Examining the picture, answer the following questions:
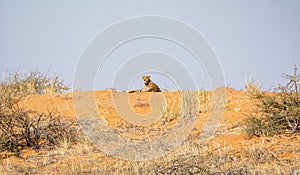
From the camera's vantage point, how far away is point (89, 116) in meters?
11.6

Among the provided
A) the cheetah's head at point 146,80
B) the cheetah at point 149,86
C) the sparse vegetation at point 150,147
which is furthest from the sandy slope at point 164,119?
the cheetah's head at point 146,80

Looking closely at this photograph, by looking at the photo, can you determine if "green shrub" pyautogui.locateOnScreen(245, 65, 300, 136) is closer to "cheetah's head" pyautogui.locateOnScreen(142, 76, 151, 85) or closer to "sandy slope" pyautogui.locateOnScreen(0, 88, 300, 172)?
"sandy slope" pyautogui.locateOnScreen(0, 88, 300, 172)

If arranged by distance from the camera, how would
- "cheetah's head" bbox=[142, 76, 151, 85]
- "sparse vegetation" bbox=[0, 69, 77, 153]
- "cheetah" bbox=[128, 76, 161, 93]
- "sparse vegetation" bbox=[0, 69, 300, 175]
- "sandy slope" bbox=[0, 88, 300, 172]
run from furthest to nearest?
1. "cheetah's head" bbox=[142, 76, 151, 85]
2. "cheetah" bbox=[128, 76, 161, 93]
3. "sparse vegetation" bbox=[0, 69, 77, 153]
4. "sandy slope" bbox=[0, 88, 300, 172]
5. "sparse vegetation" bbox=[0, 69, 300, 175]

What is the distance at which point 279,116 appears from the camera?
29.3 ft

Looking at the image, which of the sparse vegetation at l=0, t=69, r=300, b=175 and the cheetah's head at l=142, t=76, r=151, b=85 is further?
the cheetah's head at l=142, t=76, r=151, b=85

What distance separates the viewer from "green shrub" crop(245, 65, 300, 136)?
28.2 feet

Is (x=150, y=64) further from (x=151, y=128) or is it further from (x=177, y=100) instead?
(x=177, y=100)

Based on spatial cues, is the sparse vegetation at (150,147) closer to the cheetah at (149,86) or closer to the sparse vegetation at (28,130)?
the sparse vegetation at (28,130)

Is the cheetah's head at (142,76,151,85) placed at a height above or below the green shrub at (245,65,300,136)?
above


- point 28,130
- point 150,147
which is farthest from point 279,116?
point 28,130

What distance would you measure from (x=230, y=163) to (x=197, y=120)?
15.0 feet

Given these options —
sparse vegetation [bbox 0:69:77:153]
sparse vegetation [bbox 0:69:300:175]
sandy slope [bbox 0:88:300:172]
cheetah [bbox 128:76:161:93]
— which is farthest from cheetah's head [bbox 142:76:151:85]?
sparse vegetation [bbox 0:69:77:153]

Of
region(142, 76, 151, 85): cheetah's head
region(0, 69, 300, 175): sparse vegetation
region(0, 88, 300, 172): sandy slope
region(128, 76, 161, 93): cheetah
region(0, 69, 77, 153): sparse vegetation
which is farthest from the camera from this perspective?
region(142, 76, 151, 85): cheetah's head

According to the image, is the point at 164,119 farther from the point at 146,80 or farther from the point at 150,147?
the point at 146,80
